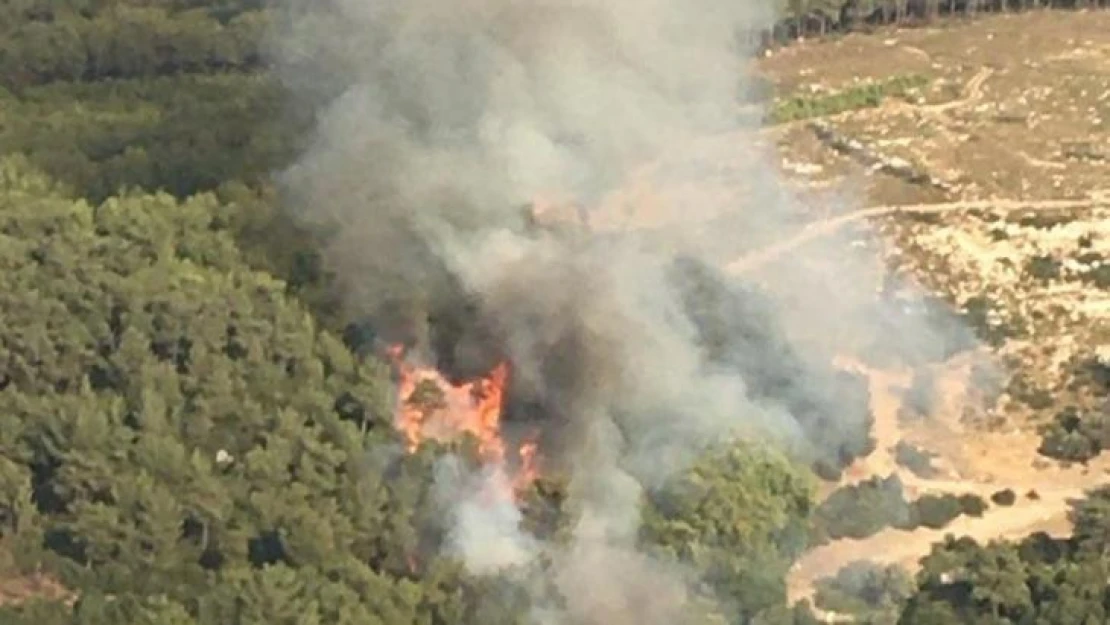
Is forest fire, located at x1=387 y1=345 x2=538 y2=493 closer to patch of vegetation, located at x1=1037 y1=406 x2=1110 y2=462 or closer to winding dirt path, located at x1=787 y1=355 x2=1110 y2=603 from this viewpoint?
winding dirt path, located at x1=787 y1=355 x2=1110 y2=603

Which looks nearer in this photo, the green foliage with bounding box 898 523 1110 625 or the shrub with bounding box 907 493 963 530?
the green foliage with bounding box 898 523 1110 625

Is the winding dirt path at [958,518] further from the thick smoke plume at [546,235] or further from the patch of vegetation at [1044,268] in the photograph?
the patch of vegetation at [1044,268]

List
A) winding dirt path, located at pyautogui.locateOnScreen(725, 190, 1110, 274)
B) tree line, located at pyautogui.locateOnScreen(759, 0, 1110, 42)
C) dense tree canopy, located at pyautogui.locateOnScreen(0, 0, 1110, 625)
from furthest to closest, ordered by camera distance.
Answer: tree line, located at pyautogui.locateOnScreen(759, 0, 1110, 42), winding dirt path, located at pyautogui.locateOnScreen(725, 190, 1110, 274), dense tree canopy, located at pyautogui.locateOnScreen(0, 0, 1110, 625)

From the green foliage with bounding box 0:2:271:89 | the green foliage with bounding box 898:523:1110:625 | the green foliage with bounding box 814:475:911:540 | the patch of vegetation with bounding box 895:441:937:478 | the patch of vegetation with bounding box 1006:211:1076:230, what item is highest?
the green foliage with bounding box 0:2:271:89

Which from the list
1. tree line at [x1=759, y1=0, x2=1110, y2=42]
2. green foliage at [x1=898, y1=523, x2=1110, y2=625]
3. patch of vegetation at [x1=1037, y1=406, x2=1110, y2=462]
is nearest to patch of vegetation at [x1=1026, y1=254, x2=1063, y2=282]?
patch of vegetation at [x1=1037, y1=406, x2=1110, y2=462]

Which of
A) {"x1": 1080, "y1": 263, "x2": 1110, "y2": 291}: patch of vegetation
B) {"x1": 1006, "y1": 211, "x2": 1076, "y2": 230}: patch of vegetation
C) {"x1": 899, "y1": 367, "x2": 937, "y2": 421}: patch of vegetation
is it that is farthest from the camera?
{"x1": 1006, "y1": 211, "x2": 1076, "y2": 230}: patch of vegetation

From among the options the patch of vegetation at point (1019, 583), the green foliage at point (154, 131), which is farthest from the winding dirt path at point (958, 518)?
the green foliage at point (154, 131)

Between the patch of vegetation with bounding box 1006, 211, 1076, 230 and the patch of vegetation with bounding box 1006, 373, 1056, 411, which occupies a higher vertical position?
the patch of vegetation with bounding box 1006, 211, 1076, 230
